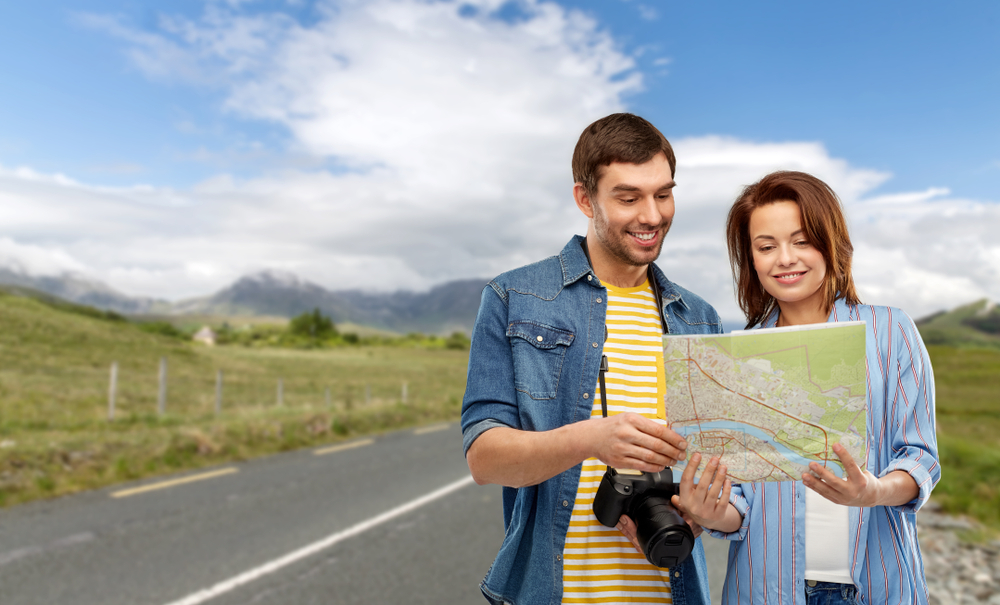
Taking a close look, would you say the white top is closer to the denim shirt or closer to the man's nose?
the denim shirt

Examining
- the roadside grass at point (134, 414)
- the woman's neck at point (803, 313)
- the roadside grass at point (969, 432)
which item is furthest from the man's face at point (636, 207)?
the roadside grass at point (134, 414)

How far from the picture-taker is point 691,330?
6.55 feet

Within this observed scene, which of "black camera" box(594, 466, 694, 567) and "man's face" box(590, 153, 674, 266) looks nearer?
"black camera" box(594, 466, 694, 567)

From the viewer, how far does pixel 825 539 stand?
5.35ft

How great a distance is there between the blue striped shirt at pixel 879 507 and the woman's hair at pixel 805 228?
8 cm

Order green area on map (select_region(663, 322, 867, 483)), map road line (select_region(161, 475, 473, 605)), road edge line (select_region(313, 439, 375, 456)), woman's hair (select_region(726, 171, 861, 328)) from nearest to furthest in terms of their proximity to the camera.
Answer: green area on map (select_region(663, 322, 867, 483))
woman's hair (select_region(726, 171, 861, 328))
map road line (select_region(161, 475, 473, 605))
road edge line (select_region(313, 439, 375, 456))

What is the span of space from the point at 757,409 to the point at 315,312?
136m

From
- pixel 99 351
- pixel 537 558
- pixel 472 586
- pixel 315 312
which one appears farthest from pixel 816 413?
pixel 315 312

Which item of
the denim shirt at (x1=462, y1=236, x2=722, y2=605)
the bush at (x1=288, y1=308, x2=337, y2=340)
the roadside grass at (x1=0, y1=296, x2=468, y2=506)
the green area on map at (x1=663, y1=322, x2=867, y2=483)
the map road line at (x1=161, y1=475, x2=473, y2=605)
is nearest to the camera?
the green area on map at (x1=663, y1=322, x2=867, y2=483)

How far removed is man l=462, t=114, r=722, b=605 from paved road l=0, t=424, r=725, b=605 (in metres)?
3.17

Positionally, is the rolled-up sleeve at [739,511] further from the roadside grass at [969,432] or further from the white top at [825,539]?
the roadside grass at [969,432]

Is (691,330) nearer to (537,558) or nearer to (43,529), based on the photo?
(537,558)

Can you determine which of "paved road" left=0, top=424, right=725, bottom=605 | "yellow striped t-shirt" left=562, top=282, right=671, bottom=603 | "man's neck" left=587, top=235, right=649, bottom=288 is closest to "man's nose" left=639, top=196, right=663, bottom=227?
"man's neck" left=587, top=235, right=649, bottom=288

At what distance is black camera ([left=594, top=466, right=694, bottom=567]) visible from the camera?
1.53 m
